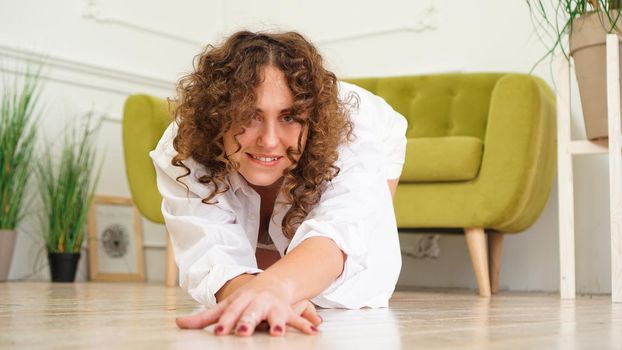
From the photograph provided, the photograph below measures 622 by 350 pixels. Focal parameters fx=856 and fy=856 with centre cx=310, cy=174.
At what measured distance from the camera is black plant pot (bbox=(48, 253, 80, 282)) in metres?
3.53

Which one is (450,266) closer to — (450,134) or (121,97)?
(450,134)

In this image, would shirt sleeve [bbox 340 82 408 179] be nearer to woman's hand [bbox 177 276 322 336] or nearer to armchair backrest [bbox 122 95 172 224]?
woman's hand [bbox 177 276 322 336]

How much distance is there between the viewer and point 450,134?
349 centimetres

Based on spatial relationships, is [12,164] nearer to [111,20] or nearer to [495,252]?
[111,20]

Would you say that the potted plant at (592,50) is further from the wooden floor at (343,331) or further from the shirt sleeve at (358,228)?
the wooden floor at (343,331)

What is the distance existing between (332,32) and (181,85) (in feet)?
9.16

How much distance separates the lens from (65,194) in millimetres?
3549

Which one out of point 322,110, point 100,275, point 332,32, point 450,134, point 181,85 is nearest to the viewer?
point 322,110

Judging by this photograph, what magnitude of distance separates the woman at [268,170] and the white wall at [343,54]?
1.95 metres

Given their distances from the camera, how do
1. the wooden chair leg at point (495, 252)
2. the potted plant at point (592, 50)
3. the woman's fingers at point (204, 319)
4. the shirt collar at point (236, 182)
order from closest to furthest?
the woman's fingers at point (204, 319), the shirt collar at point (236, 182), the potted plant at point (592, 50), the wooden chair leg at point (495, 252)

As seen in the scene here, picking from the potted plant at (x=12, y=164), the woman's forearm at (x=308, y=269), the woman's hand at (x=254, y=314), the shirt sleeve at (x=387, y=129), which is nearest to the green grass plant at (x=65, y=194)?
the potted plant at (x=12, y=164)

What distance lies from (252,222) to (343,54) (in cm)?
262

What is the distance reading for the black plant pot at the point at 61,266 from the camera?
3.53m

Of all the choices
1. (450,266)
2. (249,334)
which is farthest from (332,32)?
(249,334)
